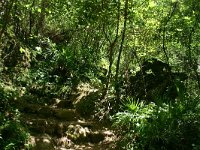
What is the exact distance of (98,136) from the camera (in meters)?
10.1

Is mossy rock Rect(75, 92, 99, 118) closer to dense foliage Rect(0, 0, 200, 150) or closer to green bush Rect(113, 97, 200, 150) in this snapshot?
dense foliage Rect(0, 0, 200, 150)

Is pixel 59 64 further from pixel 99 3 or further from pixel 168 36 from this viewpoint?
pixel 168 36

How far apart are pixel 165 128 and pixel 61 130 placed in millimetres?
3524

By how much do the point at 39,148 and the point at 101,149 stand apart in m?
1.89

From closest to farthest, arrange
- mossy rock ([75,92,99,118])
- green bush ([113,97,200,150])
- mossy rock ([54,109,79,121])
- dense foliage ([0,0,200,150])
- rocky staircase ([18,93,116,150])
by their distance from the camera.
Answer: green bush ([113,97,200,150]) < dense foliage ([0,0,200,150]) < rocky staircase ([18,93,116,150]) < mossy rock ([54,109,79,121]) < mossy rock ([75,92,99,118])

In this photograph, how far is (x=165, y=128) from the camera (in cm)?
770

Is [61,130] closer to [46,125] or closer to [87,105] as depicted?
[46,125]

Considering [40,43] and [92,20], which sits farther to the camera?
[40,43]

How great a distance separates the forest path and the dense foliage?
0.52 metres

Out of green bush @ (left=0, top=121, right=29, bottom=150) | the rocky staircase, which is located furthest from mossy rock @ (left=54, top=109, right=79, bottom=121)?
green bush @ (left=0, top=121, right=29, bottom=150)

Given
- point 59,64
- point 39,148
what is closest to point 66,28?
point 59,64

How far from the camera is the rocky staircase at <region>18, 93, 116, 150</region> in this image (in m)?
9.16

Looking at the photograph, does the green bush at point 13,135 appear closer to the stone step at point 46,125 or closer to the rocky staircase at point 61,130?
the rocky staircase at point 61,130

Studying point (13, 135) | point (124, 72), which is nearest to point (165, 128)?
point (13, 135)
